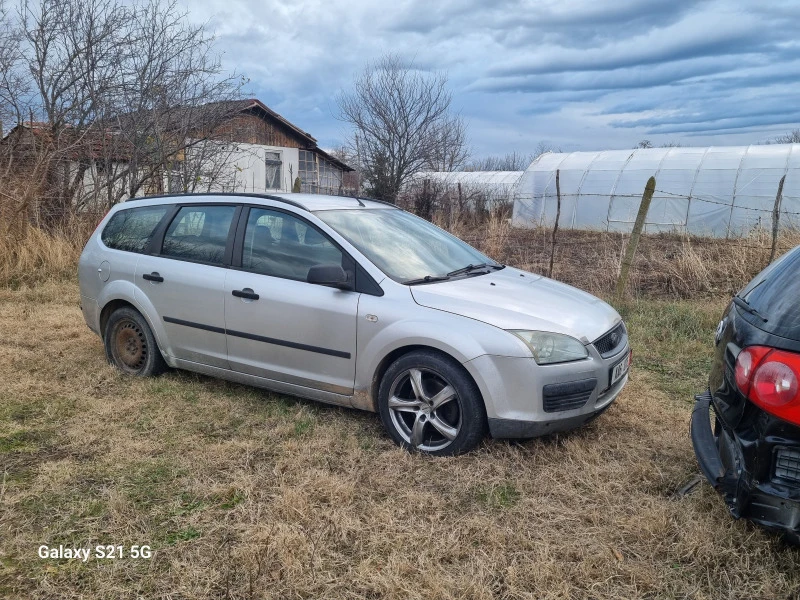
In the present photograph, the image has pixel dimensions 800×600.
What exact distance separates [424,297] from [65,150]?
1023 centimetres

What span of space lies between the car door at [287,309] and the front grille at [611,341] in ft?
5.03

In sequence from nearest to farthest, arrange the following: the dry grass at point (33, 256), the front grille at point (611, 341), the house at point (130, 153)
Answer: the front grille at point (611, 341) < the dry grass at point (33, 256) < the house at point (130, 153)

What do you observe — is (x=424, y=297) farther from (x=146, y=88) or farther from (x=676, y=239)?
(x=676, y=239)

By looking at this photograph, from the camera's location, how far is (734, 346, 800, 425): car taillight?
2154 millimetres

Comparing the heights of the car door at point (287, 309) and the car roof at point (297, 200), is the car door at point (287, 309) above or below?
below

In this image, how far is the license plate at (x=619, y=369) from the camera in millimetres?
3863

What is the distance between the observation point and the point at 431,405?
3.75m

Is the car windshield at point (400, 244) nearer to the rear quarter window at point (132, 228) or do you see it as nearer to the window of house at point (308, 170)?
the rear quarter window at point (132, 228)

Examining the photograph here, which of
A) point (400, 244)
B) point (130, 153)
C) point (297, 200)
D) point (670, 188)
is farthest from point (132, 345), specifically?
point (670, 188)

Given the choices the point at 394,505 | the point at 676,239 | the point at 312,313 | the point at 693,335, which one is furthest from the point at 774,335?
the point at 676,239

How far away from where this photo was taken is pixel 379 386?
3979mm

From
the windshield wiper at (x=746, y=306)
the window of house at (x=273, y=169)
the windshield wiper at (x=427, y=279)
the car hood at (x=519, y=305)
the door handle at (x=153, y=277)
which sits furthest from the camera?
the window of house at (x=273, y=169)

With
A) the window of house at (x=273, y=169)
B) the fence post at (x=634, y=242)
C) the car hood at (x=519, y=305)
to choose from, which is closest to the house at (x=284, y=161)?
the window of house at (x=273, y=169)

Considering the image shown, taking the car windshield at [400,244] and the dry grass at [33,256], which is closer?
the car windshield at [400,244]
